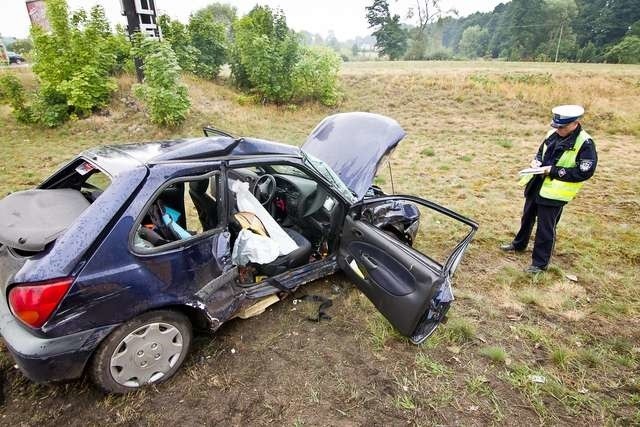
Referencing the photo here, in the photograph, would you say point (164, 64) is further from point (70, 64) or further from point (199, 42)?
point (199, 42)

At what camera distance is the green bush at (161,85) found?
27.3 feet

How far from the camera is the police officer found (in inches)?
128

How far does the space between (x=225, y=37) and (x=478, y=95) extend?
34.1 feet

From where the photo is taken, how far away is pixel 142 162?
2184 mm

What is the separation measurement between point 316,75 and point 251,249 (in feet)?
36.4

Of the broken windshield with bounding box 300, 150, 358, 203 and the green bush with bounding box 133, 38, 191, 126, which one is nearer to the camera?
the broken windshield with bounding box 300, 150, 358, 203

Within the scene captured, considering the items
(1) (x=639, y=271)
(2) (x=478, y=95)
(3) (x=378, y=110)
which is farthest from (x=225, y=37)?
(1) (x=639, y=271)

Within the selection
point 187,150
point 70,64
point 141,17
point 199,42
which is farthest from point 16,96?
point 187,150

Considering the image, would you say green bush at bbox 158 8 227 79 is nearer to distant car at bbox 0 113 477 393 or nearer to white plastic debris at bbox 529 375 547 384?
distant car at bbox 0 113 477 393

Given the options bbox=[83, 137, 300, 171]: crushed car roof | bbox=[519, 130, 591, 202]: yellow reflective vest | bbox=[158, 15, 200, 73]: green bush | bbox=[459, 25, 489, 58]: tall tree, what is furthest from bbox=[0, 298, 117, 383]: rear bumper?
bbox=[459, 25, 489, 58]: tall tree

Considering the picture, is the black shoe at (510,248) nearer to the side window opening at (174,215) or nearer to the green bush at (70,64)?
the side window opening at (174,215)

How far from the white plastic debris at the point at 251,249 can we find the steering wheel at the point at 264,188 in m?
0.55

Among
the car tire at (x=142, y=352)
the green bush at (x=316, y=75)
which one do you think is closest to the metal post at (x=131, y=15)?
the green bush at (x=316, y=75)

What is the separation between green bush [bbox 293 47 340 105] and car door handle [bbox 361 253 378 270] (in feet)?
35.2
